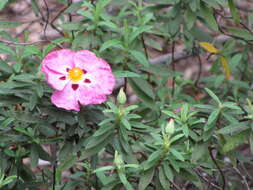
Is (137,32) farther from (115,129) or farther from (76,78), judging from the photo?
(115,129)

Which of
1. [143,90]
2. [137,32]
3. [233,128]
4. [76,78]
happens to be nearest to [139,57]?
[137,32]

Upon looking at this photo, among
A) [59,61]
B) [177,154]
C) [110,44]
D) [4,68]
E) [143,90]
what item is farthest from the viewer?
[143,90]

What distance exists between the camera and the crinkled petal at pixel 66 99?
2.39m

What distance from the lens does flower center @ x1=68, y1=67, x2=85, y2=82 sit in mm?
2559

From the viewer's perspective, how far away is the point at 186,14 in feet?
10.2

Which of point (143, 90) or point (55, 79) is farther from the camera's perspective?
point (143, 90)

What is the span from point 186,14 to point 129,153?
0.99 metres

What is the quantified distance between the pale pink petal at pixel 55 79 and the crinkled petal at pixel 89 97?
87mm

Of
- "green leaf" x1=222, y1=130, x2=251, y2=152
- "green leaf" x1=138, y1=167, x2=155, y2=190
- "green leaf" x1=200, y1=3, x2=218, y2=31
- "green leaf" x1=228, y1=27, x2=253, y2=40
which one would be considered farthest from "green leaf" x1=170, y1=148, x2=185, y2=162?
"green leaf" x1=228, y1=27, x2=253, y2=40

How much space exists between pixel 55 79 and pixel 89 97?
0.17 metres

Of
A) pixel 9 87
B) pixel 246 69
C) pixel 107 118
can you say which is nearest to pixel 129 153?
pixel 107 118

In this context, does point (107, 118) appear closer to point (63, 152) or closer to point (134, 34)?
point (63, 152)

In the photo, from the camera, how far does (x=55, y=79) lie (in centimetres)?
245

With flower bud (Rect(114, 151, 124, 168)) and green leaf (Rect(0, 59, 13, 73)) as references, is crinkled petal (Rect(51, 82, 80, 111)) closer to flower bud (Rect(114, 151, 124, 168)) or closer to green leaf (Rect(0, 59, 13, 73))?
flower bud (Rect(114, 151, 124, 168))
